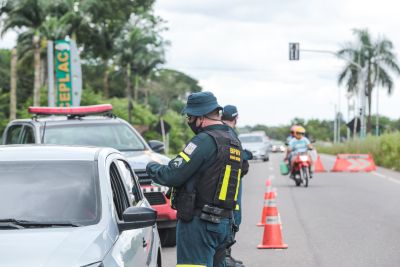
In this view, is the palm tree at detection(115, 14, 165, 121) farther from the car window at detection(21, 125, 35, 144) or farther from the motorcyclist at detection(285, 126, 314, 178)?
the car window at detection(21, 125, 35, 144)

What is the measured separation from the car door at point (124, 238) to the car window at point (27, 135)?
6397mm

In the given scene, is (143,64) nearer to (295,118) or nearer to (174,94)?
(174,94)

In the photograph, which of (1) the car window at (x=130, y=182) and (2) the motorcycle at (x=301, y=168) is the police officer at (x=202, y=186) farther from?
(2) the motorcycle at (x=301, y=168)

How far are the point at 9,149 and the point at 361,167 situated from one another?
31.2 metres

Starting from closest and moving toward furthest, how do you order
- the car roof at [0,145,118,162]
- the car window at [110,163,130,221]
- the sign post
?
the car window at [110,163,130,221], the car roof at [0,145,118,162], the sign post

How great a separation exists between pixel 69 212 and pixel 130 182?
4.85ft

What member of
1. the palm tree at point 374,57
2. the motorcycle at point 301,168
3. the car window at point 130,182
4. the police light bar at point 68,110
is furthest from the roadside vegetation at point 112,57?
the car window at point 130,182

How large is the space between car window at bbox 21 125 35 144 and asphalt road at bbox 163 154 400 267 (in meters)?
2.84

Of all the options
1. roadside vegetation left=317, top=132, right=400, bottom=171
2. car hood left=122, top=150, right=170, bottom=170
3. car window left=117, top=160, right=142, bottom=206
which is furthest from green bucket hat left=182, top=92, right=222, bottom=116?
roadside vegetation left=317, top=132, right=400, bottom=171

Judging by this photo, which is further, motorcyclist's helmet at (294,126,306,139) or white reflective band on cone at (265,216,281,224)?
motorcyclist's helmet at (294,126,306,139)

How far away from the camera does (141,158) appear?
12.0 m

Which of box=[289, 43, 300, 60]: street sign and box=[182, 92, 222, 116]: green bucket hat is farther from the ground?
box=[289, 43, 300, 60]: street sign

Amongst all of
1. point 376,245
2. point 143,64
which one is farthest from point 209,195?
point 143,64

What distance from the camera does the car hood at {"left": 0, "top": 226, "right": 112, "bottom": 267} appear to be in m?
4.88
